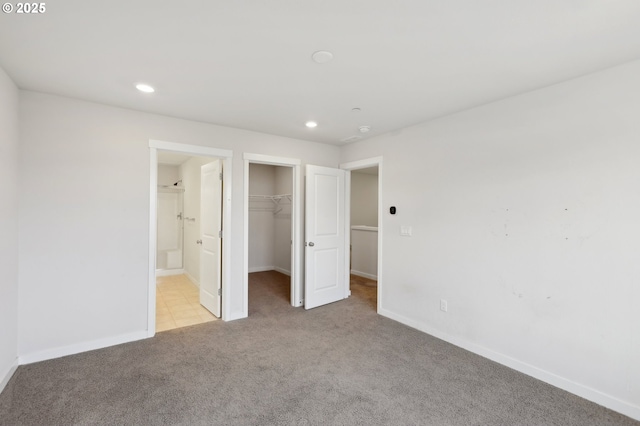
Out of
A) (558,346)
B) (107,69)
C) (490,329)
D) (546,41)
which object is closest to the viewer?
(546,41)

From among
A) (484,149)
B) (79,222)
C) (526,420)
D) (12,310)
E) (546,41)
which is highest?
(546,41)

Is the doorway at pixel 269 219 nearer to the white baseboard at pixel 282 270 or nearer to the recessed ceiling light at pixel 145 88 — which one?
the white baseboard at pixel 282 270

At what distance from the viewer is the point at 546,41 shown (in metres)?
1.84

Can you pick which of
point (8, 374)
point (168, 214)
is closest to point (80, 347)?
point (8, 374)

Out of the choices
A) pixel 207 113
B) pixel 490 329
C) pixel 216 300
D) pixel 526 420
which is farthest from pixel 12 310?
pixel 490 329

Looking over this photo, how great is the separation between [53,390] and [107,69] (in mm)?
2564

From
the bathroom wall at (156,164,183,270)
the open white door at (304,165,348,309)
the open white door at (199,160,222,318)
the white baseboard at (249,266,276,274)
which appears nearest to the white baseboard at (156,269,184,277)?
the bathroom wall at (156,164,183,270)

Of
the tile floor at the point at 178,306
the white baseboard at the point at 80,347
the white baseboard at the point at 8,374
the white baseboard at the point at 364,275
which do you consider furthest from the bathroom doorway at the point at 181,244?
the white baseboard at the point at 364,275

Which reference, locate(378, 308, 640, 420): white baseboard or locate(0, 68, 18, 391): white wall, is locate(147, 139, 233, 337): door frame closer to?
locate(0, 68, 18, 391): white wall

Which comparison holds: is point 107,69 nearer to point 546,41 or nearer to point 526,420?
point 546,41

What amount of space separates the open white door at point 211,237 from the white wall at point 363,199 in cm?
382

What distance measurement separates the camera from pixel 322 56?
2.02 meters

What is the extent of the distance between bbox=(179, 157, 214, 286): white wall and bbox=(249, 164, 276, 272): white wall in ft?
4.58

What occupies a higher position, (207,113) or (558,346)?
(207,113)
